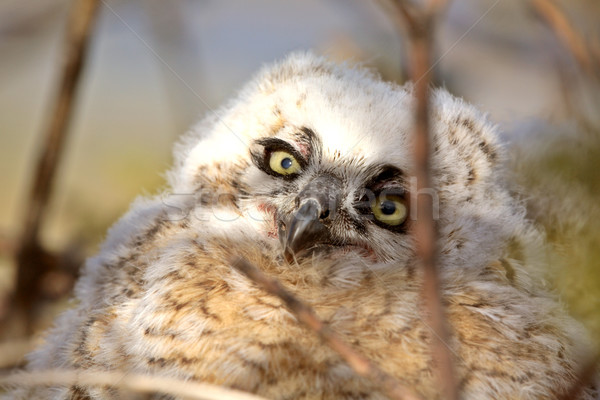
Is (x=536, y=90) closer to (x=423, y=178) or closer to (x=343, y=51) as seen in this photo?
(x=343, y=51)

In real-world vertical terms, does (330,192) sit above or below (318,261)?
above

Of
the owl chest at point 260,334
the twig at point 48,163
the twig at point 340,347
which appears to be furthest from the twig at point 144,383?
the twig at point 48,163

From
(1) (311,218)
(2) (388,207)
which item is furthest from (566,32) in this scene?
(1) (311,218)

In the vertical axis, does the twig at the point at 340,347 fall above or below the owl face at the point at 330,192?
below

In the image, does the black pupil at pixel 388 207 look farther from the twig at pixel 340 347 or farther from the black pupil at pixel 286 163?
the twig at pixel 340 347

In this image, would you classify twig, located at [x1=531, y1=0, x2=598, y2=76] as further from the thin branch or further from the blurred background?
the thin branch

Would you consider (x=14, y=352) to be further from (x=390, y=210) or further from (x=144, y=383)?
(x=390, y=210)
